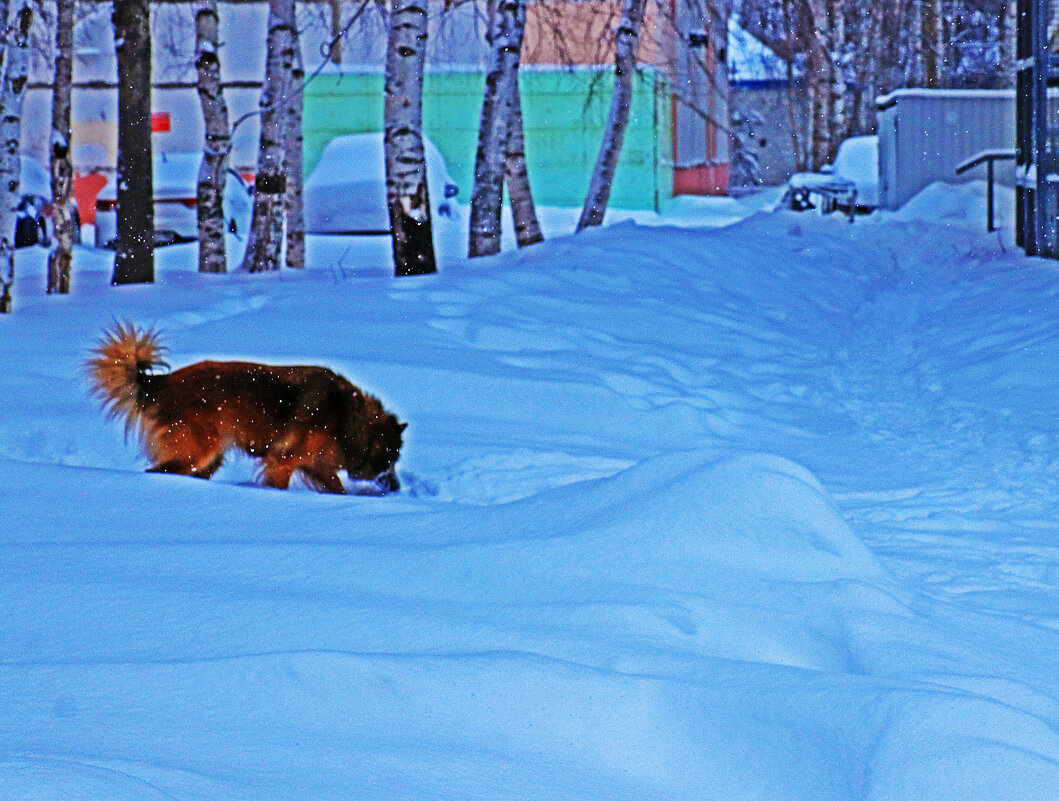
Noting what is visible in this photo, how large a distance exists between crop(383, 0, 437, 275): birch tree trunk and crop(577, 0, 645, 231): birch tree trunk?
12.7 feet

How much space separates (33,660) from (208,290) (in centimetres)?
794

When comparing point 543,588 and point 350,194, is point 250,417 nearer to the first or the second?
point 543,588

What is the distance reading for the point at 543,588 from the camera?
3588 millimetres

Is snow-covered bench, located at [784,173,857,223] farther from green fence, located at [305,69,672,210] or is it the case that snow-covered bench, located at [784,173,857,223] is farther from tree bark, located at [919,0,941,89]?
tree bark, located at [919,0,941,89]

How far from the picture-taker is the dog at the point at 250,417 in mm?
5398

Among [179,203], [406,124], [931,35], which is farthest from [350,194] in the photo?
[931,35]

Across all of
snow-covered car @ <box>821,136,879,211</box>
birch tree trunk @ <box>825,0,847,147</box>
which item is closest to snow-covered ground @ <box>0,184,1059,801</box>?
snow-covered car @ <box>821,136,879,211</box>

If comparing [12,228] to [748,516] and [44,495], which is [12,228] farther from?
[748,516]

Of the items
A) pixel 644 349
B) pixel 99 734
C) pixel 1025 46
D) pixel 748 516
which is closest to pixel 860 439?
pixel 644 349

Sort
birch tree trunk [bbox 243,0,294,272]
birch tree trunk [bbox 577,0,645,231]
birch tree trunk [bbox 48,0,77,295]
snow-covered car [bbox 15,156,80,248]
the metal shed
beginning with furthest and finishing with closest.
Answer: the metal shed
snow-covered car [bbox 15,156,80,248]
birch tree trunk [bbox 577,0,645,231]
birch tree trunk [bbox 243,0,294,272]
birch tree trunk [bbox 48,0,77,295]

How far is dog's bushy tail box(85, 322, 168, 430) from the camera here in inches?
212

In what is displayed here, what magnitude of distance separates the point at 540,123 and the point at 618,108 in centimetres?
981

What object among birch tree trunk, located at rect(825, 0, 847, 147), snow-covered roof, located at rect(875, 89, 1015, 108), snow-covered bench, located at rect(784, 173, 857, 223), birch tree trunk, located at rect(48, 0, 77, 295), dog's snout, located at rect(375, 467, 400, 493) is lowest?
dog's snout, located at rect(375, 467, 400, 493)

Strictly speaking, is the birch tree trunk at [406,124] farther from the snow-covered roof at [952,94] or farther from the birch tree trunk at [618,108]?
the snow-covered roof at [952,94]
